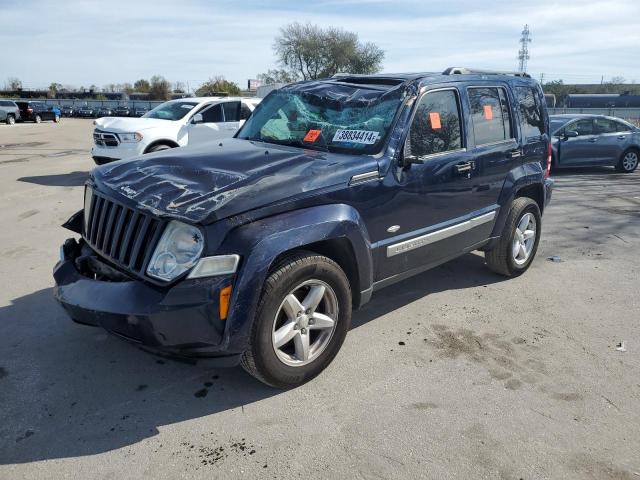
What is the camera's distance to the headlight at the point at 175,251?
2.91 m

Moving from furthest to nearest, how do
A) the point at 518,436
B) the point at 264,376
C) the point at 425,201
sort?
the point at 425,201, the point at 264,376, the point at 518,436

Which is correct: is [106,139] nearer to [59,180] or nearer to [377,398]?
[59,180]

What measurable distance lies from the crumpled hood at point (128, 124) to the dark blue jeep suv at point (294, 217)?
6.69m

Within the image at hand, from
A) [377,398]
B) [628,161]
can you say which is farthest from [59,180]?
[628,161]

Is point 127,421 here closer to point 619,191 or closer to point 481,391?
point 481,391

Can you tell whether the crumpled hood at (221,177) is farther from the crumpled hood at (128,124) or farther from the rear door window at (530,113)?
the crumpled hood at (128,124)

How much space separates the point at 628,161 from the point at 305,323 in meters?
13.8

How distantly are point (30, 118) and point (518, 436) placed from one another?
41.7 metres

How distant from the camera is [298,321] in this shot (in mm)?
3293

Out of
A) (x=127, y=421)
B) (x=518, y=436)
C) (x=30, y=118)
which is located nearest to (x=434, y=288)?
(x=518, y=436)

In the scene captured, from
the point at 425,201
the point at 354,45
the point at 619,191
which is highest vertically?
the point at 354,45

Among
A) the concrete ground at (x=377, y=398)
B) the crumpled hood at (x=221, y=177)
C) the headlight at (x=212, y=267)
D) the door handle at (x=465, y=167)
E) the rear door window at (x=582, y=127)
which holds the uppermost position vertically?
the crumpled hood at (x=221, y=177)

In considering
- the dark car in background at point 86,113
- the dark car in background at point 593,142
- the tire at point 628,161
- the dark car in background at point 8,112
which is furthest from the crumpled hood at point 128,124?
the dark car in background at point 86,113

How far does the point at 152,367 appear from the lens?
11.8 feet
